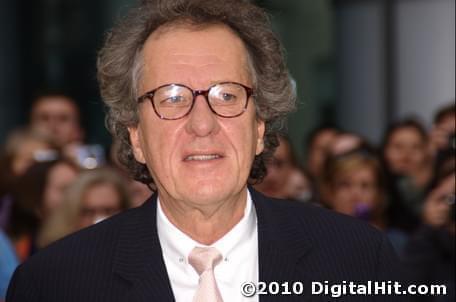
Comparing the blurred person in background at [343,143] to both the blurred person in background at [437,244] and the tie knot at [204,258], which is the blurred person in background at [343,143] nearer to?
the blurred person in background at [437,244]

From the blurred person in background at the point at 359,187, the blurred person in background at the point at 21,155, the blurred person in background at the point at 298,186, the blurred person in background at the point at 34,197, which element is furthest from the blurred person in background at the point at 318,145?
the blurred person in background at the point at 34,197

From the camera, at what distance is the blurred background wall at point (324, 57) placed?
513 inches

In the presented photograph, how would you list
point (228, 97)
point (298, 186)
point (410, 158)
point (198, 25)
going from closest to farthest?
1. point (228, 97)
2. point (198, 25)
3. point (298, 186)
4. point (410, 158)

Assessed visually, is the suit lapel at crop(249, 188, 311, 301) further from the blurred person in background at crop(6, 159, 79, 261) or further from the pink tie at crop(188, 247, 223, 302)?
the blurred person in background at crop(6, 159, 79, 261)

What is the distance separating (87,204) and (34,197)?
0.85 metres

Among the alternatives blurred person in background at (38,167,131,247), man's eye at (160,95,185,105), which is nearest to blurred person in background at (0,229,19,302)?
blurred person in background at (38,167,131,247)

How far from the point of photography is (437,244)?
19.6 ft

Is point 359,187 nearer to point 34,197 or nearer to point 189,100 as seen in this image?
point 34,197

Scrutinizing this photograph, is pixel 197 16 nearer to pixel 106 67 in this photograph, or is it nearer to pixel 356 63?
pixel 106 67

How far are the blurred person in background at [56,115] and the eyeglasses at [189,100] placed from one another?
21.8 ft

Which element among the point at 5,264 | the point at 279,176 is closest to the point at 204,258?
the point at 5,264

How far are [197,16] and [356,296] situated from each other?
1.13 meters

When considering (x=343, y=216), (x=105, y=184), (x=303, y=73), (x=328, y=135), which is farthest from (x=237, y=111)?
(x=303, y=73)

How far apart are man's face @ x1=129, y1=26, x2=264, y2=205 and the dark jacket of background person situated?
178 cm
